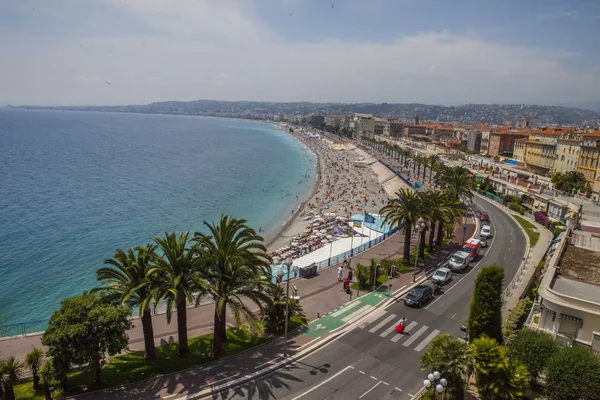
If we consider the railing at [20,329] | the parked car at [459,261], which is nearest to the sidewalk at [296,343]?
the parked car at [459,261]

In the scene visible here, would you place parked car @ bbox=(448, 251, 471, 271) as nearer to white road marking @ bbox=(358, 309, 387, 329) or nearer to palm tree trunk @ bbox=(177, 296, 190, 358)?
white road marking @ bbox=(358, 309, 387, 329)

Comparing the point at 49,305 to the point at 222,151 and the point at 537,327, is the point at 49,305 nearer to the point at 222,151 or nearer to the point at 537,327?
the point at 537,327

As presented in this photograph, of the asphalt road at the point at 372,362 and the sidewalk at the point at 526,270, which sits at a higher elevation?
the asphalt road at the point at 372,362

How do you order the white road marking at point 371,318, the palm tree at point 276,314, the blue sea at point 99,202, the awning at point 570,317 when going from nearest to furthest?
the awning at point 570,317
the palm tree at point 276,314
the white road marking at point 371,318
the blue sea at point 99,202

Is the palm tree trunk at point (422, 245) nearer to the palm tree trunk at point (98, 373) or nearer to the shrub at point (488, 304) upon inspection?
the shrub at point (488, 304)

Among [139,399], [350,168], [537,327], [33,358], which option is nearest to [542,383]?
[537,327]
